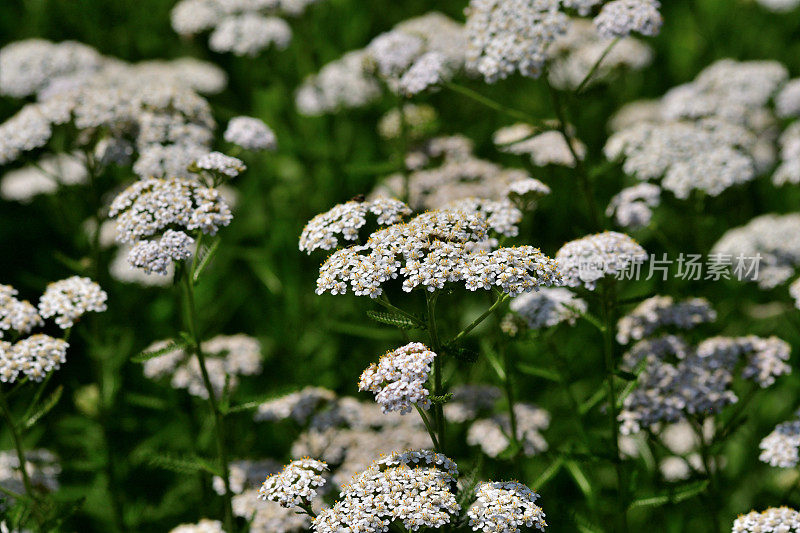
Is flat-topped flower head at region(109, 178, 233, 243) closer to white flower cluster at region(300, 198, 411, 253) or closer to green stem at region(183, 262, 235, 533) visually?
green stem at region(183, 262, 235, 533)

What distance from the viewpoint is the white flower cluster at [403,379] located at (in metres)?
3.86

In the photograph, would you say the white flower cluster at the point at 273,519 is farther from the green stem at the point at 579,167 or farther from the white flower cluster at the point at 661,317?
the green stem at the point at 579,167

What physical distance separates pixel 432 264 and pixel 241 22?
17.1 ft

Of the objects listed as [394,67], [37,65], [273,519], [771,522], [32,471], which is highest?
[394,67]

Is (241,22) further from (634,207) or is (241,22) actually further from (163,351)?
(163,351)

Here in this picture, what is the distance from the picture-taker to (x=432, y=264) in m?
4.18

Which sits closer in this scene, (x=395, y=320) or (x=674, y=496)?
(x=395, y=320)

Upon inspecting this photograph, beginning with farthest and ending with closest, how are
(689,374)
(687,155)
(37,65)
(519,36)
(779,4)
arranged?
(779,4) → (37,65) → (687,155) → (519,36) → (689,374)

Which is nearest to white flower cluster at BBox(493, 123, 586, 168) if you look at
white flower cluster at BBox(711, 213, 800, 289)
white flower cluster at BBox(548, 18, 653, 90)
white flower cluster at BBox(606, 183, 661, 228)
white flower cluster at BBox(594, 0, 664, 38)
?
white flower cluster at BBox(606, 183, 661, 228)

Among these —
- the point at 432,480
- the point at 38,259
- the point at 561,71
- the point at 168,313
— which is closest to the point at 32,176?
the point at 38,259

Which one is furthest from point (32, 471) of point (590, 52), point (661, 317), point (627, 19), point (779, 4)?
point (779, 4)

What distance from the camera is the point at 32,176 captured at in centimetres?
905

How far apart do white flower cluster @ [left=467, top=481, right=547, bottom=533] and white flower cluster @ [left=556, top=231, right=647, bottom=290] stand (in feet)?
4.67

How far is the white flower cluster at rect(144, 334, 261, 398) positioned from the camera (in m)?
6.24
